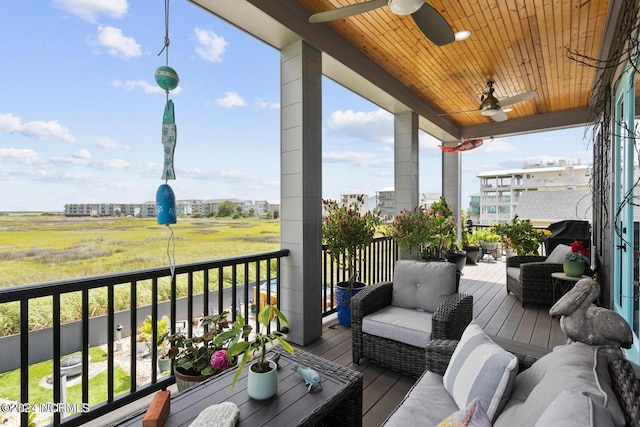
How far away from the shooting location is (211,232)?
2785mm

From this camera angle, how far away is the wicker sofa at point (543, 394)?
78cm

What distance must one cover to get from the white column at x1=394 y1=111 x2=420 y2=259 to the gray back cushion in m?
2.47

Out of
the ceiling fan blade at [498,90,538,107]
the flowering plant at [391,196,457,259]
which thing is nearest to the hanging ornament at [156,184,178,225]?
the flowering plant at [391,196,457,259]

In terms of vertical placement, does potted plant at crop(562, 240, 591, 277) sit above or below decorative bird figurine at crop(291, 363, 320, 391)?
above

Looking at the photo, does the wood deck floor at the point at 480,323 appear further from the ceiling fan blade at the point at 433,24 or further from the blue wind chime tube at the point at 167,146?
the ceiling fan blade at the point at 433,24

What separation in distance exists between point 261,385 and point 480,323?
122 inches

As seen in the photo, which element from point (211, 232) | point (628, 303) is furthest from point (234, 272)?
point (628, 303)

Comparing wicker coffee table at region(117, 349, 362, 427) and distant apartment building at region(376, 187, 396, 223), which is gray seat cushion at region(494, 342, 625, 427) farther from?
distant apartment building at region(376, 187, 396, 223)

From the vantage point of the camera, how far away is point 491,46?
3771 mm

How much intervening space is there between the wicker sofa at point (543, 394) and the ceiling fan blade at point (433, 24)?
223cm

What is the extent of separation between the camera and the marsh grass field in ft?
6.25

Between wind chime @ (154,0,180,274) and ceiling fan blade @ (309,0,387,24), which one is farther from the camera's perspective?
ceiling fan blade @ (309,0,387,24)

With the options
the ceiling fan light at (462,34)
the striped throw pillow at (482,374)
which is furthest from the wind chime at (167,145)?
the ceiling fan light at (462,34)

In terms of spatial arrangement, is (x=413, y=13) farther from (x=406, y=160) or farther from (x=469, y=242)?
(x=469, y=242)
